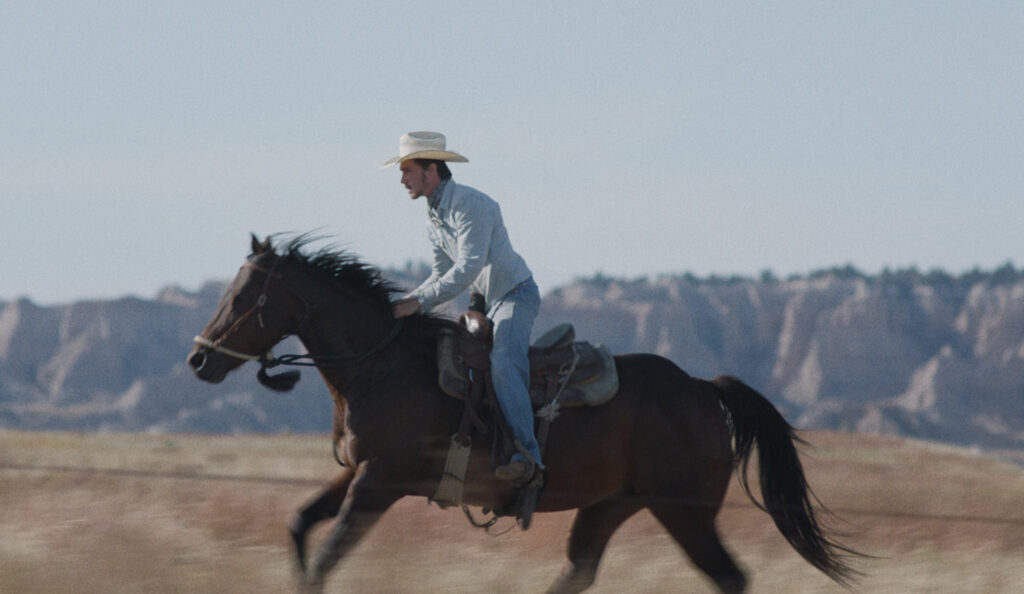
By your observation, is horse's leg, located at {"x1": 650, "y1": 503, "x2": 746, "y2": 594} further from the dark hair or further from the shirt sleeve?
the dark hair

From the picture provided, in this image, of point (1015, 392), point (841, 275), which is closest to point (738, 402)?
point (1015, 392)

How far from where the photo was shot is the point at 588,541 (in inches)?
313

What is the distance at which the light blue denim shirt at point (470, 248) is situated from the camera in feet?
24.3

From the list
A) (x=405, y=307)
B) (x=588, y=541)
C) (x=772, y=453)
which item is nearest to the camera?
(x=405, y=307)

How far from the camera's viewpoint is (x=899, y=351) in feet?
396

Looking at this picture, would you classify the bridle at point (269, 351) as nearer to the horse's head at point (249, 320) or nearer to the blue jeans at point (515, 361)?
the horse's head at point (249, 320)

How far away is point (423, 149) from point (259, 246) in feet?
3.72

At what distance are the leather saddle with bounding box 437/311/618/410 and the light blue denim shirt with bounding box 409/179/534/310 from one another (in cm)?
23

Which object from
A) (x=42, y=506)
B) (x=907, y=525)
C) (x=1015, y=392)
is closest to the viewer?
(x=42, y=506)

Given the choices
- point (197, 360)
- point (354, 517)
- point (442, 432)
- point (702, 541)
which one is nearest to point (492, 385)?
point (442, 432)

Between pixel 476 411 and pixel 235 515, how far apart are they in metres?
4.80

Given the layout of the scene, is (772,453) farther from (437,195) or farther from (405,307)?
(437,195)

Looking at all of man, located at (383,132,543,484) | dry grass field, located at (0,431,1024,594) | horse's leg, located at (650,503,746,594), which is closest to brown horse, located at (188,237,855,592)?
horse's leg, located at (650,503,746,594)

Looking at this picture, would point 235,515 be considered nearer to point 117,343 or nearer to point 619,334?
point 619,334
